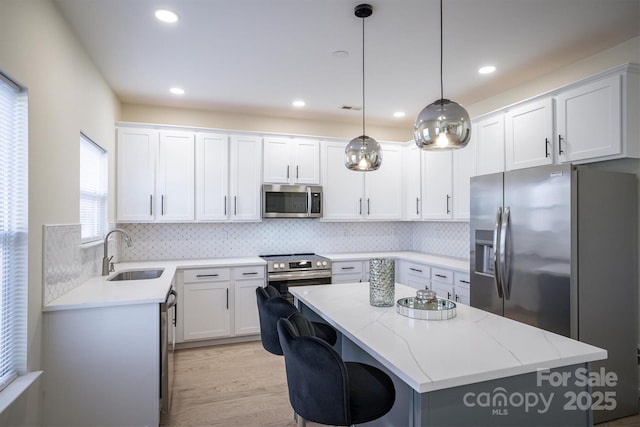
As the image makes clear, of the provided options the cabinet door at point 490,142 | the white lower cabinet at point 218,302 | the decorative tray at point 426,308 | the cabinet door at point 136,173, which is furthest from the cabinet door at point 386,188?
the decorative tray at point 426,308

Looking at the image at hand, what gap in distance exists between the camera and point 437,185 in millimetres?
4426

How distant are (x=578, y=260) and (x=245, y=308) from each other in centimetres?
315

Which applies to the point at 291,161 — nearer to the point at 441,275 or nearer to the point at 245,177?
the point at 245,177

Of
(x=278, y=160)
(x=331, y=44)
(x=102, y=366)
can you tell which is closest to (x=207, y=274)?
(x=278, y=160)

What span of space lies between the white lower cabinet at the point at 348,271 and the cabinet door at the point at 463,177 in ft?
4.17

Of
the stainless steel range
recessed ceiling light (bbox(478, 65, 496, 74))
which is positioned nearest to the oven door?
the stainless steel range

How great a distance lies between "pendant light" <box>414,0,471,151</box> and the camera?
1699 mm

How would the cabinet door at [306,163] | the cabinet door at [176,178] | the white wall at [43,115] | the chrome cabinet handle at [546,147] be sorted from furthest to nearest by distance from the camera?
→ the cabinet door at [306,163] < the cabinet door at [176,178] < the chrome cabinet handle at [546,147] < the white wall at [43,115]

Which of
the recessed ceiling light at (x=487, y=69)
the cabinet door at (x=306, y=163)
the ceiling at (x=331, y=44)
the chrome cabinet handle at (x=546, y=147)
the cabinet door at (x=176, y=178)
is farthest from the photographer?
the cabinet door at (x=306, y=163)

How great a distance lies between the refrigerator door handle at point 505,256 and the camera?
2826mm

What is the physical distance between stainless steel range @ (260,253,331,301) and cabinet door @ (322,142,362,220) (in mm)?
651

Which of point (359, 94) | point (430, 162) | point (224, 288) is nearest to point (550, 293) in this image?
point (430, 162)

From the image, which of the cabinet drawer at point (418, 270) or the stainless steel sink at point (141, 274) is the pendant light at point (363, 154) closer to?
the cabinet drawer at point (418, 270)

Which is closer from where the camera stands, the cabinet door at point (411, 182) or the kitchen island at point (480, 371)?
the kitchen island at point (480, 371)
